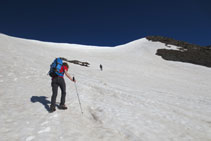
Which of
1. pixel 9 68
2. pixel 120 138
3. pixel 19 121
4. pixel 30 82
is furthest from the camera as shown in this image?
pixel 9 68

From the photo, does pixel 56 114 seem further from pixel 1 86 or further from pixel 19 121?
pixel 1 86

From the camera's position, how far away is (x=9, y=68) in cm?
1014

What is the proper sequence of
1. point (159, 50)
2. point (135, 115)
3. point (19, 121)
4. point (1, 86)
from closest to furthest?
point (19, 121) < point (135, 115) < point (1, 86) < point (159, 50)

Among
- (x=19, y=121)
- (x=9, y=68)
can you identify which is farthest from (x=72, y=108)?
(x=9, y=68)

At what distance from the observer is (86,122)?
14.8 ft

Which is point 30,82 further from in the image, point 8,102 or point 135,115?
point 135,115

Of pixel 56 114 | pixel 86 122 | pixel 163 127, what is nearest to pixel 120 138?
→ pixel 86 122

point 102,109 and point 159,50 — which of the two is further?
point 159,50

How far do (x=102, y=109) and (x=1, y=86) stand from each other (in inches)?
245

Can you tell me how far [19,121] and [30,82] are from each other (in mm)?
4944

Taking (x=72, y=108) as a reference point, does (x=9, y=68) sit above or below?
above

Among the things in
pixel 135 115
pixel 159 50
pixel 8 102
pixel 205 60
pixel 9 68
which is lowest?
pixel 135 115

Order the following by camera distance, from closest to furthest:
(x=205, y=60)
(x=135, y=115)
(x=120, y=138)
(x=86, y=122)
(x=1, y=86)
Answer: (x=120, y=138), (x=86, y=122), (x=135, y=115), (x=1, y=86), (x=205, y=60)

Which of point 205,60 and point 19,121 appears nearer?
point 19,121
